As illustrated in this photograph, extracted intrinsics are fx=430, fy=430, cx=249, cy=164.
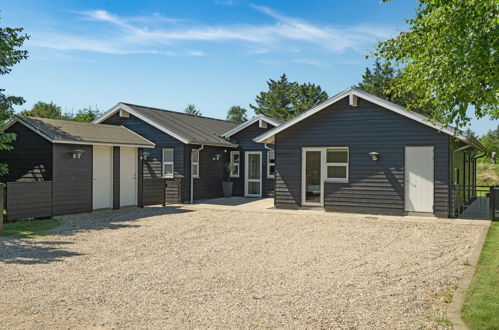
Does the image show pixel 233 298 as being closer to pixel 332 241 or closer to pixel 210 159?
pixel 332 241

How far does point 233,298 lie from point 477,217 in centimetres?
1170

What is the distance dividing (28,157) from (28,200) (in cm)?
232

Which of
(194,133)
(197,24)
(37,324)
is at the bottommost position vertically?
(37,324)

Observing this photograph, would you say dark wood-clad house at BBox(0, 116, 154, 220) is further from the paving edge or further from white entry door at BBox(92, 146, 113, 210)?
the paving edge

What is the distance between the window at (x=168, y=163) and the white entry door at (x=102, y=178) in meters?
3.55

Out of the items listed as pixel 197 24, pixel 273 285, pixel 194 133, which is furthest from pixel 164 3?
pixel 273 285

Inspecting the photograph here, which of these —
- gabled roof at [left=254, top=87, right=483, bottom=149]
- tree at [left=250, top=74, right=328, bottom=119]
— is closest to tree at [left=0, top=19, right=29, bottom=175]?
gabled roof at [left=254, top=87, right=483, bottom=149]

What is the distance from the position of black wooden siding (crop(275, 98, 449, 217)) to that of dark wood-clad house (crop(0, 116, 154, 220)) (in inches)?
257

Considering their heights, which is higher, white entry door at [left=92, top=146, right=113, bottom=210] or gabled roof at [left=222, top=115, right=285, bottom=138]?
gabled roof at [left=222, top=115, right=285, bottom=138]

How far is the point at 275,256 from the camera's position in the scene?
839 cm

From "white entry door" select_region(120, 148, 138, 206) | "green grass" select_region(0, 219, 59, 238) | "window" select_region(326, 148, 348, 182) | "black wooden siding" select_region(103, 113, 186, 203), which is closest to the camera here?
"green grass" select_region(0, 219, 59, 238)

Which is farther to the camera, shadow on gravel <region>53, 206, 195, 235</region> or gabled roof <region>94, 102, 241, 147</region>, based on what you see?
gabled roof <region>94, 102, 241, 147</region>

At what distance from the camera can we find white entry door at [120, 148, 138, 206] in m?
→ 17.2

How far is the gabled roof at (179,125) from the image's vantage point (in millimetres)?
19375
